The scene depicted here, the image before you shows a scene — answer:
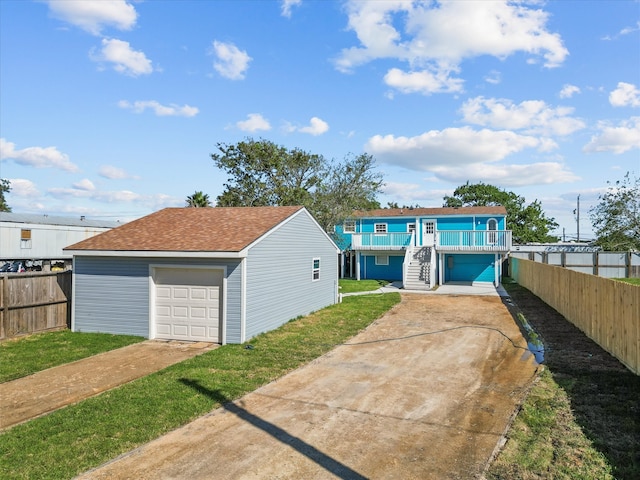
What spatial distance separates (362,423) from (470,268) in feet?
82.8

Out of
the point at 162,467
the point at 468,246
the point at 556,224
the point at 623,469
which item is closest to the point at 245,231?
the point at 162,467

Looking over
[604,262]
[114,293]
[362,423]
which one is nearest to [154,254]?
[114,293]

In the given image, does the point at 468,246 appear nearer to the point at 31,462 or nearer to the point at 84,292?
the point at 84,292

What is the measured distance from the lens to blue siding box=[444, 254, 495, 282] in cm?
2922

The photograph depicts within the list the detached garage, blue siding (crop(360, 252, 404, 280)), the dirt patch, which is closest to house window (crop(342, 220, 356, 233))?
blue siding (crop(360, 252, 404, 280))

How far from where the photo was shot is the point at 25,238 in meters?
30.7

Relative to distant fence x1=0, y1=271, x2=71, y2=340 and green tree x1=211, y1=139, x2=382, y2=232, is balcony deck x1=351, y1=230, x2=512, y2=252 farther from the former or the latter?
distant fence x1=0, y1=271, x2=71, y2=340

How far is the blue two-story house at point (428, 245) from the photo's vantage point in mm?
26000

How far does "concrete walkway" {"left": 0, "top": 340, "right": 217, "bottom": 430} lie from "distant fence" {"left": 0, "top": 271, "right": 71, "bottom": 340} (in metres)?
3.41

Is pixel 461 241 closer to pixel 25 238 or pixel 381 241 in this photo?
pixel 381 241

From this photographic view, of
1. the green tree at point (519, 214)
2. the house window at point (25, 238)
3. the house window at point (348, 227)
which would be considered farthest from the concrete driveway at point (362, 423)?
the green tree at point (519, 214)

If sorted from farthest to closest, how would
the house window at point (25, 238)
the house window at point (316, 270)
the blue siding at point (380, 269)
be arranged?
the blue siding at point (380, 269)
the house window at point (25, 238)
the house window at point (316, 270)

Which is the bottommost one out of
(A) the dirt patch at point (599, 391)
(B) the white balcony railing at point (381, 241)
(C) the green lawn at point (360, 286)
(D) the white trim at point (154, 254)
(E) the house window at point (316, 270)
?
(A) the dirt patch at point (599, 391)

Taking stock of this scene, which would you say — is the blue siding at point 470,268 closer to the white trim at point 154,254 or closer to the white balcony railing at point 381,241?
the white balcony railing at point 381,241
